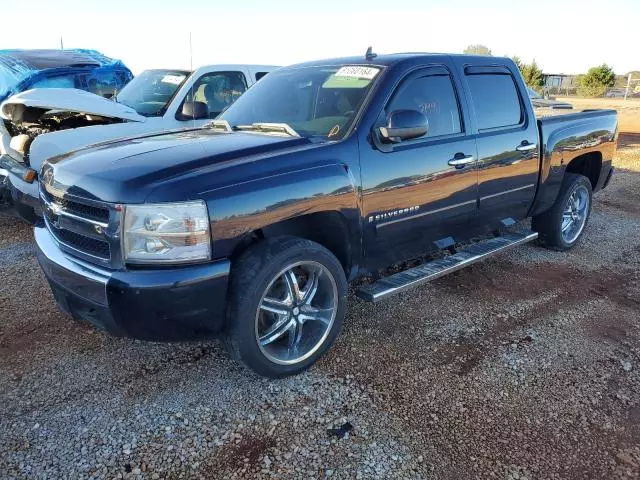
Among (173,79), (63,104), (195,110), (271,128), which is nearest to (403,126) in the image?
(271,128)

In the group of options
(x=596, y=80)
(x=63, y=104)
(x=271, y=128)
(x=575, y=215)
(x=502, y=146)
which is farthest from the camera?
(x=596, y=80)

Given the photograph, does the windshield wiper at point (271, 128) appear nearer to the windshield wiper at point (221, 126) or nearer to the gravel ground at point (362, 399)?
the windshield wiper at point (221, 126)

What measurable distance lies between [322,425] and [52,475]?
1.33 meters

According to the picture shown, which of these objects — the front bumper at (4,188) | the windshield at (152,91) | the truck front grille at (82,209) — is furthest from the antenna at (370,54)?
the front bumper at (4,188)

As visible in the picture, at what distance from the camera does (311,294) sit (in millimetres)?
3359

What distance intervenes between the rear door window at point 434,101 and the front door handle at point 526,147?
84 centimetres

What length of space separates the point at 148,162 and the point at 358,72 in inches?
68.7

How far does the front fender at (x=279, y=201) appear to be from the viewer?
9.14 ft

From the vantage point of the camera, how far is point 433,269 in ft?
13.3

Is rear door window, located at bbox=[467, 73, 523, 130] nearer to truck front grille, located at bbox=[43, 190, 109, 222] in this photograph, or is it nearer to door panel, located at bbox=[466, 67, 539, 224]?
door panel, located at bbox=[466, 67, 539, 224]

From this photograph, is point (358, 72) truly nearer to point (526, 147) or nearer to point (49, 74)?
point (526, 147)

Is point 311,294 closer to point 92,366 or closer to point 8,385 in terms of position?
point 92,366

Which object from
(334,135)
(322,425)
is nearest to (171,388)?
(322,425)

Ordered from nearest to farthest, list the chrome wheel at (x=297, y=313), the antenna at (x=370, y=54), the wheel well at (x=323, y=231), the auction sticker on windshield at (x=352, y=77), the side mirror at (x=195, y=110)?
the chrome wheel at (x=297, y=313) < the wheel well at (x=323, y=231) < the auction sticker on windshield at (x=352, y=77) < the antenna at (x=370, y=54) < the side mirror at (x=195, y=110)
